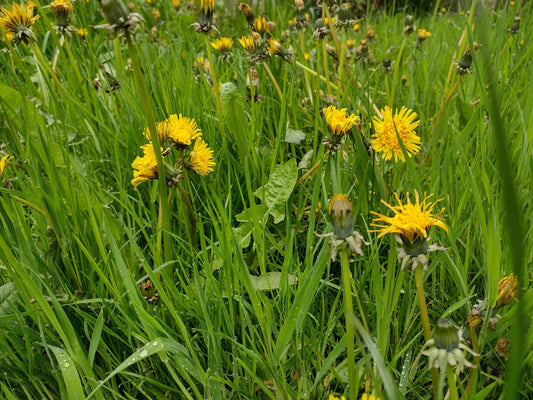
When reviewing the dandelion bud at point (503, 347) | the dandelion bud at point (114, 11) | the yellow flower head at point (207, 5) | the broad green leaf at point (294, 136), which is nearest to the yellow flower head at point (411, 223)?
the dandelion bud at point (503, 347)

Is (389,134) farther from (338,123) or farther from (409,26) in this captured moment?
(409,26)

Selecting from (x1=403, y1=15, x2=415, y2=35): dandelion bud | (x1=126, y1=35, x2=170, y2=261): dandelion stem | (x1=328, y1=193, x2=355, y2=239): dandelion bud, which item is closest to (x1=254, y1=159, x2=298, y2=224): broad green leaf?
(x1=126, y1=35, x2=170, y2=261): dandelion stem

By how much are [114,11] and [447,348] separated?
26.9 inches

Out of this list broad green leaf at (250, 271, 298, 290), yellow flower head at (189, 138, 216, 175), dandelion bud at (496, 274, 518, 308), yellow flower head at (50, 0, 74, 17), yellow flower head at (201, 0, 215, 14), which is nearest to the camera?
dandelion bud at (496, 274, 518, 308)

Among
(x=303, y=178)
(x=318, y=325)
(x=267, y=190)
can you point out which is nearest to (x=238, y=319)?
(x=318, y=325)

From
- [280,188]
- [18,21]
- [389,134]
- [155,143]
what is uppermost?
[18,21]

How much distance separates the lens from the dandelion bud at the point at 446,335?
562 mm

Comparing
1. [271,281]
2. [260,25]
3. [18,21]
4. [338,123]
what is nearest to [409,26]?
[260,25]

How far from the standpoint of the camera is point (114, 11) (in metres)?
0.73

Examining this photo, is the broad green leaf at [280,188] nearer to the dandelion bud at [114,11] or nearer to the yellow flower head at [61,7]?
the dandelion bud at [114,11]

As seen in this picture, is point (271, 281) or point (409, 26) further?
point (409, 26)

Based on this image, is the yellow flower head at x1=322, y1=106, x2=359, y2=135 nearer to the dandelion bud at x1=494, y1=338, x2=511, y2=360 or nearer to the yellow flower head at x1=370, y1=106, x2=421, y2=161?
the yellow flower head at x1=370, y1=106, x2=421, y2=161

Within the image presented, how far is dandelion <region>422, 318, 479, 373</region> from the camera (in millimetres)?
562

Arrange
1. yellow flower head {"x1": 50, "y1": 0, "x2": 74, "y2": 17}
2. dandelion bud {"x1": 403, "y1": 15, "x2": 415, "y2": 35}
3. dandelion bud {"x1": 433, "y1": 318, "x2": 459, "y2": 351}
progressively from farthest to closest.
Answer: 1. dandelion bud {"x1": 403, "y1": 15, "x2": 415, "y2": 35}
2. yellow flower head {"x1": 50, "y1": 0, "x2": 74, "y2": 17}
3. dandelion bud {"x1": 433, "y1": 318, "x2": 459, "y2": 351}
